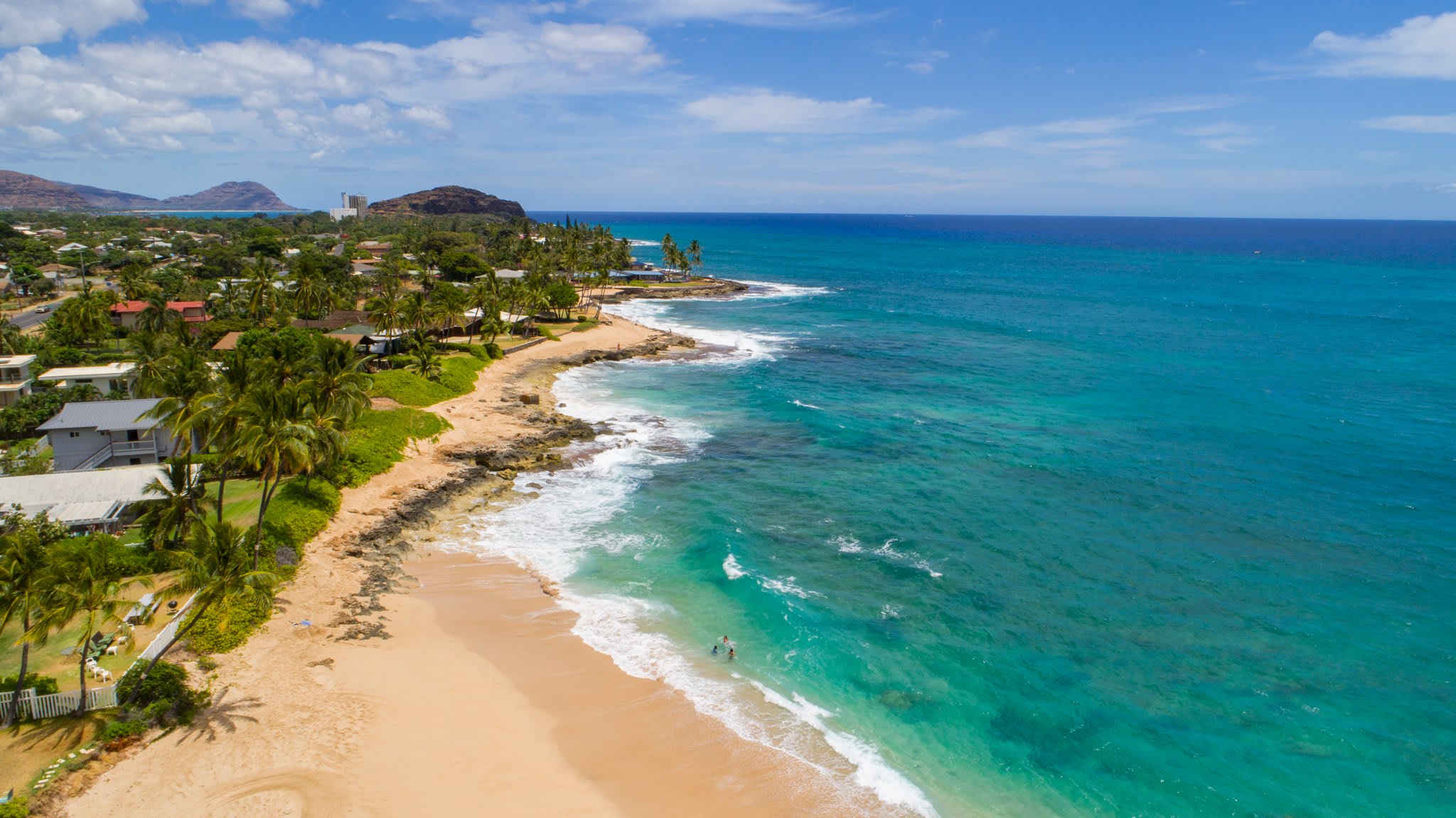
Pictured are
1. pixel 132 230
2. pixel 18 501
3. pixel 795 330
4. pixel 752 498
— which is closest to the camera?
pixel 18 501

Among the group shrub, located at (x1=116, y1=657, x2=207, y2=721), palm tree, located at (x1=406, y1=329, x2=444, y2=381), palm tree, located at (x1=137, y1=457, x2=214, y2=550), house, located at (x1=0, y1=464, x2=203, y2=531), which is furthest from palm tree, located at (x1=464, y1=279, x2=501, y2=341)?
shrub, located at (x1=116, y1=657, x2=207, y2=721)

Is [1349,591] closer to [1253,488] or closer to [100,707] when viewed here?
[1253,488]

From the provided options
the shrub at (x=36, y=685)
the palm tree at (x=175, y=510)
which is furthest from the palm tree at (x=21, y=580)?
the palm tree at (x=175, y=510)

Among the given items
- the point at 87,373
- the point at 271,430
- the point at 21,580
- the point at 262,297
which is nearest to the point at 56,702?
the point at 21,580

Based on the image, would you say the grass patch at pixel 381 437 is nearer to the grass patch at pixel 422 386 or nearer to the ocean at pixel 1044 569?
the grass patch at pixel 422 386

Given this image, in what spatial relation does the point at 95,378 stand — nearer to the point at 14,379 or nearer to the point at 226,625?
the point at 14,379

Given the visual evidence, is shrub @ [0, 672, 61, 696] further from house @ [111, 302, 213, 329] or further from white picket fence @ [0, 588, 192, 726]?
house @ [111, 302, 213, 329]

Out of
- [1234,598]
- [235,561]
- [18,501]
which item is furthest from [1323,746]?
[18,501]
